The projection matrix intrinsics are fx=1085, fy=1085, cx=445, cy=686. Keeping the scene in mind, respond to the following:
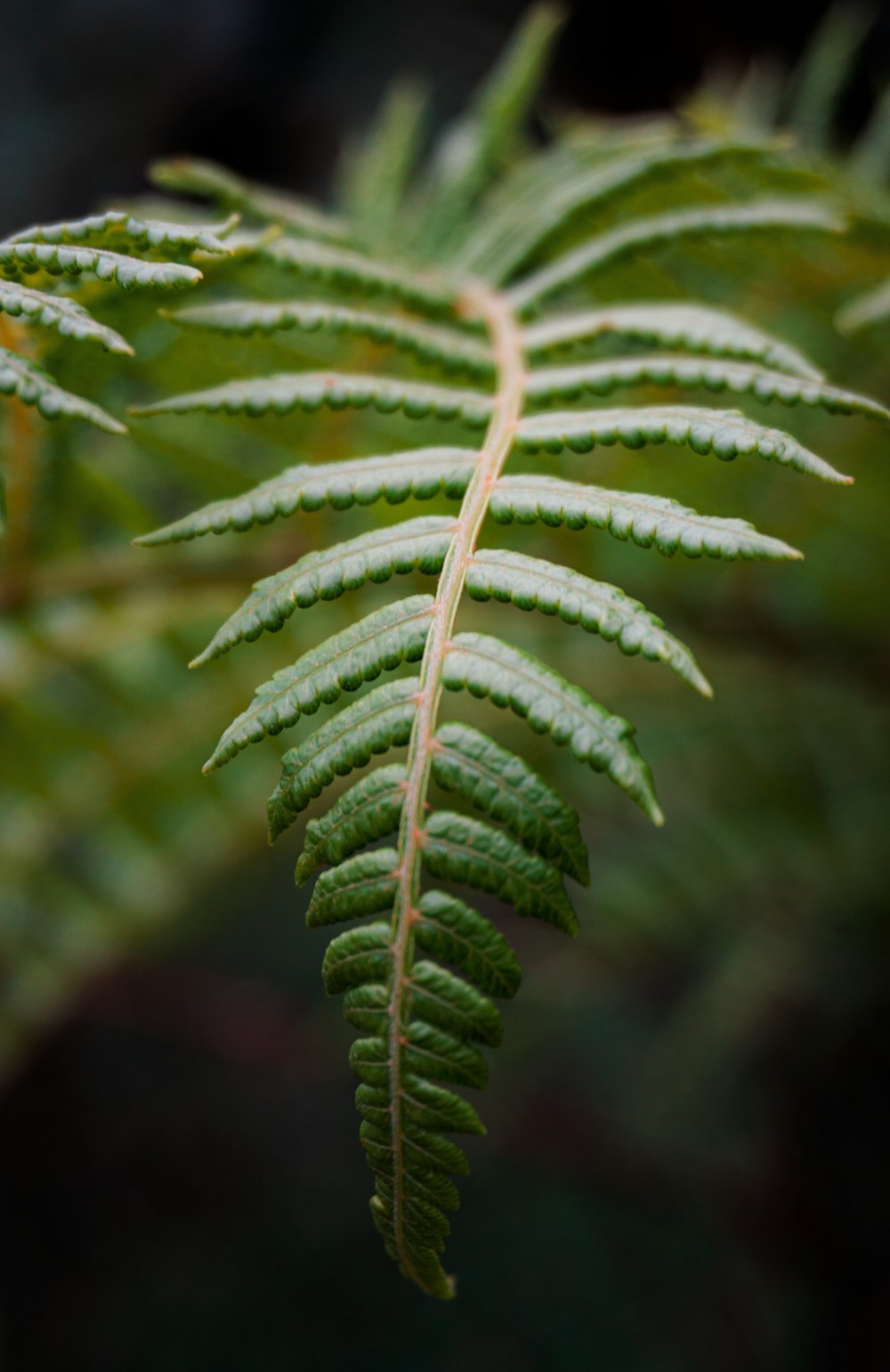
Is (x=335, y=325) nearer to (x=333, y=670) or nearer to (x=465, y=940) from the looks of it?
(x=333, y=670)

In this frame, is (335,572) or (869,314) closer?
(335,572)

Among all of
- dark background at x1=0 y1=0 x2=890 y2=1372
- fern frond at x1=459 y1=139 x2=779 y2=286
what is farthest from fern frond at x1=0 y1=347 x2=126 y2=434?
dark background at x1=0 y1=0 x2=890 y2=1372

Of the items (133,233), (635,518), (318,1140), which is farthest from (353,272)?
(318,1140)

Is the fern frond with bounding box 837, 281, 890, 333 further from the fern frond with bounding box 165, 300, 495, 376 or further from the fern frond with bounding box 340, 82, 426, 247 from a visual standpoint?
the fern frond with bounding box 340, 82, 426, 247

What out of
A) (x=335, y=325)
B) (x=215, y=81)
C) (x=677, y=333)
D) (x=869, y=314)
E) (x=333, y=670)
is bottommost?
(x=333, y=670)

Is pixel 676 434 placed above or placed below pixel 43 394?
above

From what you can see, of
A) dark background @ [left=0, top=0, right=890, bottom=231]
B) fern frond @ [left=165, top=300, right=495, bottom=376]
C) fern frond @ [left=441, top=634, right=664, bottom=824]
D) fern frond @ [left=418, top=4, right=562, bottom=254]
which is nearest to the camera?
fern frond @ [left=441, top=634, right=664, bottom=824]

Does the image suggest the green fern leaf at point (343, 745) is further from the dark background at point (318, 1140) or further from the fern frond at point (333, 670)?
the dark background at point (318, 1140)

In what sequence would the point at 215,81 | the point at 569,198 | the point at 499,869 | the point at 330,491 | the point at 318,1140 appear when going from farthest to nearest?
the point at 215,81 < the point at 318,1140 < the point at 569,198 < the point at 330,491 < the point at 499,869
